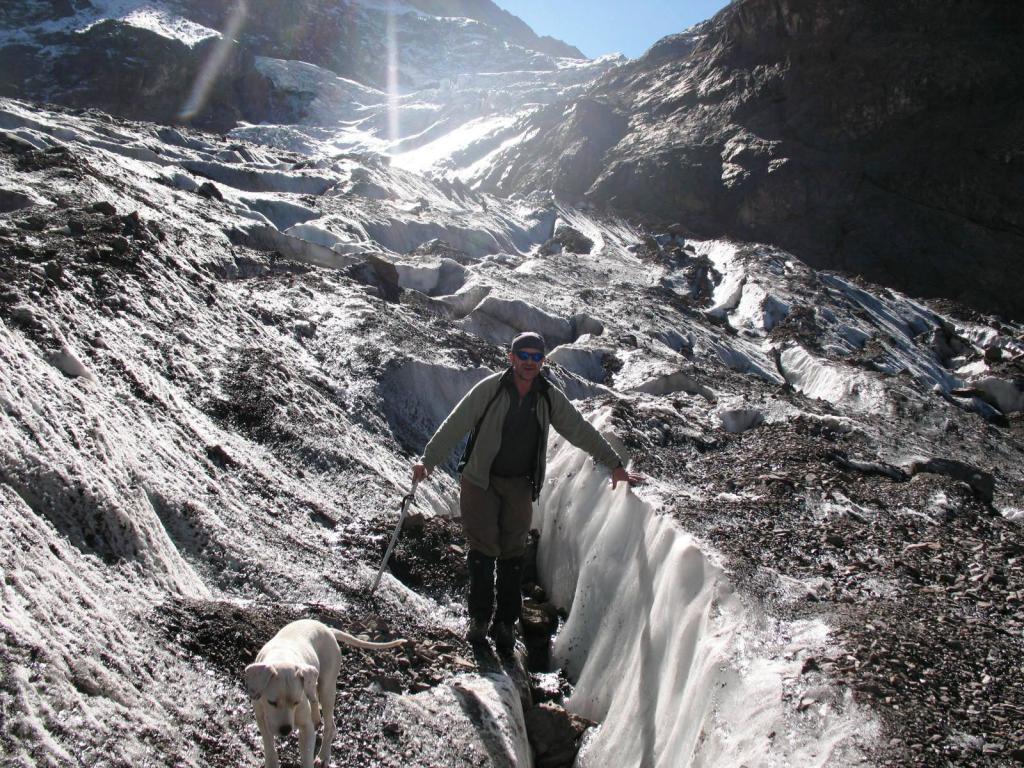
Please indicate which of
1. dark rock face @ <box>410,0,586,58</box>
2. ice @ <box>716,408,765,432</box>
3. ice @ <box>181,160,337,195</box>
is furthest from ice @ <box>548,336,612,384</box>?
dark rock face @ <box>410,0,586,58</box>

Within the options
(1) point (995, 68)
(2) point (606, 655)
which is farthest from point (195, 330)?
(1) point (995, 68)

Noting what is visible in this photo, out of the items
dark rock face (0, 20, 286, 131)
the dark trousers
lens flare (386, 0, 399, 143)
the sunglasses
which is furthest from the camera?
lens flare (386, 0, 399, 143)

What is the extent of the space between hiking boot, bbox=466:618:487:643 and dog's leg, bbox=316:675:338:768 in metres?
1.58

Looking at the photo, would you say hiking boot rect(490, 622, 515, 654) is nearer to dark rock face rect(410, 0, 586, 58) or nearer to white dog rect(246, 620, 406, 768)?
white dog rect(246, 620, 406, 768)

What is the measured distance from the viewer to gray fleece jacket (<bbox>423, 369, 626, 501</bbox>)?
4.31 m

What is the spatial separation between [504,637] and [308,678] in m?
2.16

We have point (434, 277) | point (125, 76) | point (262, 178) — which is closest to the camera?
point (434, 277)

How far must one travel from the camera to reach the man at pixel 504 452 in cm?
431

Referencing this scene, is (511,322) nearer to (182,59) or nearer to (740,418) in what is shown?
(740,418)

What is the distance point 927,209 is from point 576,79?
72.5m

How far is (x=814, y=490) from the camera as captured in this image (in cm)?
611

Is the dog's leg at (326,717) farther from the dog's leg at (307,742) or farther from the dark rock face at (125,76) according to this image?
the dark rock face at (125,76)

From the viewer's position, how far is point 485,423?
170 inches

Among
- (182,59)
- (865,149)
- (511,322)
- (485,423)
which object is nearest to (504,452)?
A: (485,423)
